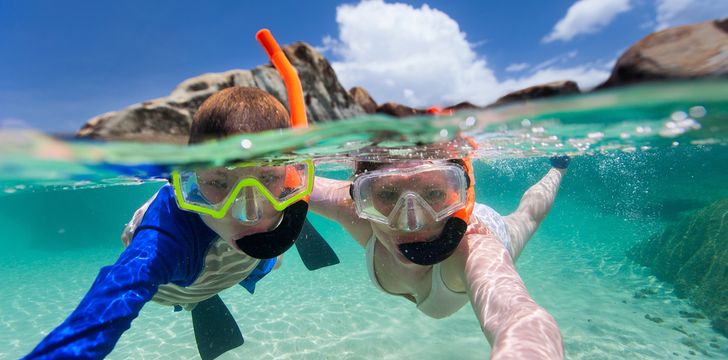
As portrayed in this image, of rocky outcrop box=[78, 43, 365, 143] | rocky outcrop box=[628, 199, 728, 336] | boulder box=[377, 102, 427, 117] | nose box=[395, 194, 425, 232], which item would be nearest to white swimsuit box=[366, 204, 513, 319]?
nose box=[395, 194, 425, 232]

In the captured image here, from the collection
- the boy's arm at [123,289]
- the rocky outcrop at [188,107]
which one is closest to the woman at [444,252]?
A: the rocky outcrop at [188,107]

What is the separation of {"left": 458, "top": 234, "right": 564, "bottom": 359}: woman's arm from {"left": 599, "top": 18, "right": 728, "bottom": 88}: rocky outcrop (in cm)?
212

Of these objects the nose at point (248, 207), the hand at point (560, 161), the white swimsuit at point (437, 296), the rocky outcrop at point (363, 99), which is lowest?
the white swimsuit at point (437, 296)

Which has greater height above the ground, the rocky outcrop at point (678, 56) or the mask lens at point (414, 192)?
the rocky outcrop at point (678, 56)

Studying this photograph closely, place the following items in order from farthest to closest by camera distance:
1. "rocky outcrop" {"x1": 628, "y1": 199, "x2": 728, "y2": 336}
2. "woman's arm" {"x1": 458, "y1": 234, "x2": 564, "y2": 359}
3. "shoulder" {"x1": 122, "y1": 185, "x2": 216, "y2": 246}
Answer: "rocky outcrop" {"x1": 628, "y1": 199, "x2": 728, "y2": 336} < "shoulder" {"x1": 122, "y1": 185, "x2": 216, "y2": 246} < "woman's arm" {"x1": 458, "y1": 234, "x2": 564, "y2": 359}

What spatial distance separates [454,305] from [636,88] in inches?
122

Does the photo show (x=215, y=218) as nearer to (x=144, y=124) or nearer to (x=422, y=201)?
(x=422, y=201)

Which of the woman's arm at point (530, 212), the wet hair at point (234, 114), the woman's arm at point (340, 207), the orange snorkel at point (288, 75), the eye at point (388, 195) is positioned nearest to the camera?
the wet hair at point (234, 114)

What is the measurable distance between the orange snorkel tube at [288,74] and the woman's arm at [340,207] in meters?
1.45

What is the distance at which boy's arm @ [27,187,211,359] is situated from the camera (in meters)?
2.23

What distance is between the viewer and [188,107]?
5.39m

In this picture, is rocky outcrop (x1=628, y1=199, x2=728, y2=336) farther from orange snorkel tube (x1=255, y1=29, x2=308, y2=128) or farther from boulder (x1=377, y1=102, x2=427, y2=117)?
orange snorkel tube (x1=255, y1=29, x2=308, y2=128)

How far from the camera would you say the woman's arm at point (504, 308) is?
6.18 ft

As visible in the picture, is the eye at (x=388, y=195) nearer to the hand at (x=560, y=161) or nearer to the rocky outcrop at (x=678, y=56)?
the rocky outcrop at (x=678, y=56)
